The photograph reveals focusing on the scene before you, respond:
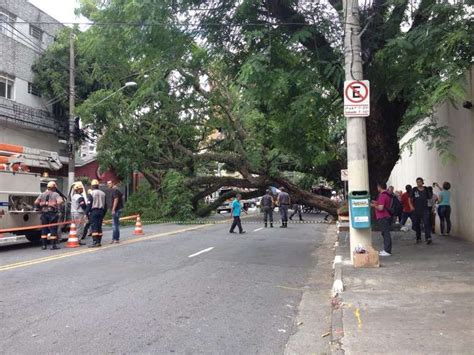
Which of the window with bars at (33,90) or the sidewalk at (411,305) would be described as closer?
the sidewalk at (411,305)

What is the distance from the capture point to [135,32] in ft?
37.7

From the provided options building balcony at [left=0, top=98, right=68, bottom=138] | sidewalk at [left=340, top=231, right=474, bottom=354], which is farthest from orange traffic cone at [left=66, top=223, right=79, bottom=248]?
building balcony at [left=0, top=98, right=68, bottom=138]

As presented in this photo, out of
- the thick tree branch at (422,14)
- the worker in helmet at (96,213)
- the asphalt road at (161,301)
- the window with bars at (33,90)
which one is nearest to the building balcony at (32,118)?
the window with bars at (33,90)

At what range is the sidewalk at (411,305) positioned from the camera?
5.21 m

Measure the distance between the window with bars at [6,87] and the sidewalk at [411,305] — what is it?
2157 centimetres

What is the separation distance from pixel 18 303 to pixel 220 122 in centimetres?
2081

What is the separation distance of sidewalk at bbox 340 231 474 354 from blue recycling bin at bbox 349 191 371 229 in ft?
2.81

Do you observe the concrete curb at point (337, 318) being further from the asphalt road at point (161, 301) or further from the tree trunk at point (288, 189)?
the tree trunk at point (288, 189)

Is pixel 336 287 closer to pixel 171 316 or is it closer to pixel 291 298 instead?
pixel 291 298

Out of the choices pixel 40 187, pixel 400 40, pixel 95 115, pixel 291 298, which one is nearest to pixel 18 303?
pixel 291 298

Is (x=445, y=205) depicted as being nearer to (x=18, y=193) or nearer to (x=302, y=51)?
(x=302, y=51)

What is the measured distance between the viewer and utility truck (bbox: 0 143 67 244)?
14.1m

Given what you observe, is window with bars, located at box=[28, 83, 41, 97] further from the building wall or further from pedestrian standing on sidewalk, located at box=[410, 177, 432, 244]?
pedestrian standing on sidewalk, located at box=[410, 177, 432, 244]

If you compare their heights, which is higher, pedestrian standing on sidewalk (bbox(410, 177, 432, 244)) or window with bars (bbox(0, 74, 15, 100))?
window with bars (bbox(0, 74, 15, 100))
